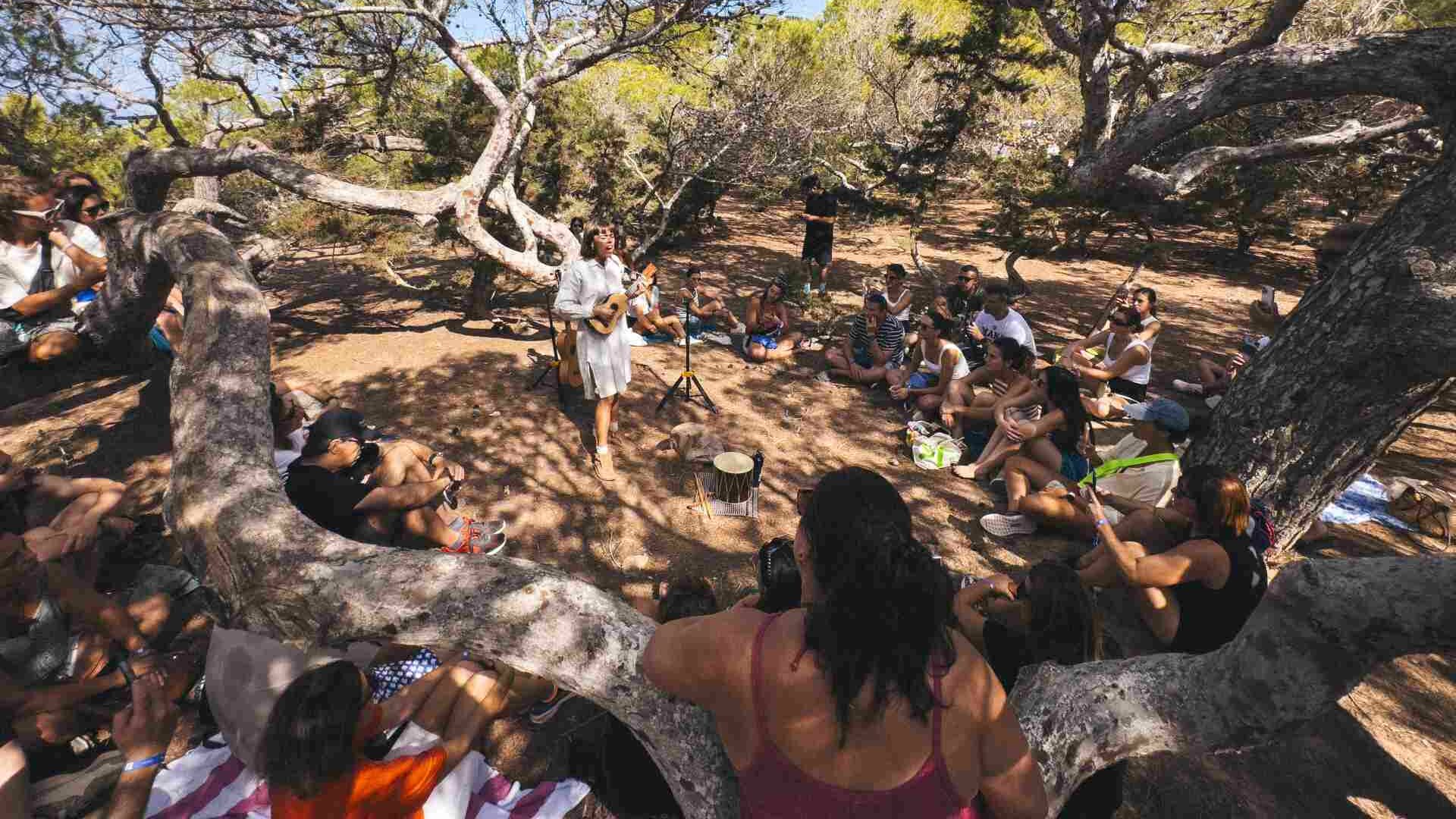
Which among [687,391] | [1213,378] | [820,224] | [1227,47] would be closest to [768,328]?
[687,391]

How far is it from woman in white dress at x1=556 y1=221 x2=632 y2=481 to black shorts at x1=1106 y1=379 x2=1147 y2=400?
17.4ft

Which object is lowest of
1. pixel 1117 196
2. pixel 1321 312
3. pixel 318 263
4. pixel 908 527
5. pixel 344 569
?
pixel 318 263

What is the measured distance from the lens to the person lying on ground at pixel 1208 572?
2871mm

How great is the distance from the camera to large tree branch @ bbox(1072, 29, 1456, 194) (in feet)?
8.71

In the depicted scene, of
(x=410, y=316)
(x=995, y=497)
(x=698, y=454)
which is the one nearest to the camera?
(x=995, y=497)

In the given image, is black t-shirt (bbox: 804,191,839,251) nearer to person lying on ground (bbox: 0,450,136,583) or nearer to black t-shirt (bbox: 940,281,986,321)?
black t-shirt (bbox: 940,281,986,321)

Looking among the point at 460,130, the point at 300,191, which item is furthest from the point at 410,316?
the point at 300,191

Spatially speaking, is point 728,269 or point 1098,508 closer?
point 1098,508

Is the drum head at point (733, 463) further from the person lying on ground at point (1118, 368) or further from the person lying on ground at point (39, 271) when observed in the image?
the person lying on ground at point (39, 271)

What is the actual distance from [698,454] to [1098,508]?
3.13 m

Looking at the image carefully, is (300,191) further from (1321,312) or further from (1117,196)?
(1321,312)

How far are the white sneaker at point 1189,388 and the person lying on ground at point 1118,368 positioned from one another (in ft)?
2.54

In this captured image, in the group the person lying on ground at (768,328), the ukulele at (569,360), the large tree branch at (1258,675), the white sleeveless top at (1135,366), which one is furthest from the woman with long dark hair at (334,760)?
the white sleeveless top at (1135,366)

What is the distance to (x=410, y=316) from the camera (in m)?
9.12
